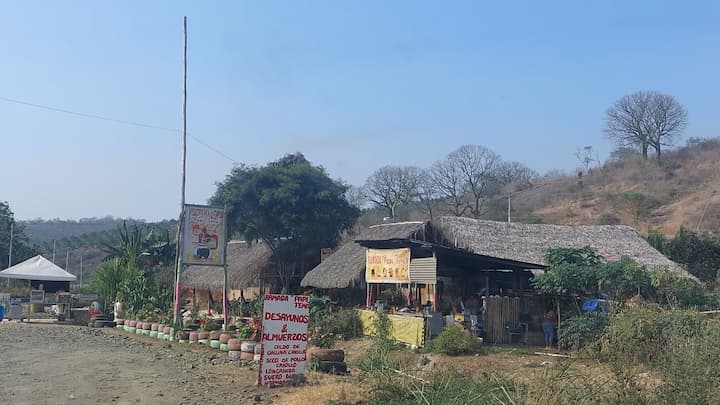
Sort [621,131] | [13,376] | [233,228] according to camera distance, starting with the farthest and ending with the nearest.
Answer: [621,131] < [233,228] < [13,376]

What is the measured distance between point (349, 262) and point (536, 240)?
808 cm

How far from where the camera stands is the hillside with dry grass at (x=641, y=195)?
56.4 metres

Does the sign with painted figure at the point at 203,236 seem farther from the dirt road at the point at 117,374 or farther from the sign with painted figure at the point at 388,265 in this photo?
the sign with painted figure at the point at 388,265

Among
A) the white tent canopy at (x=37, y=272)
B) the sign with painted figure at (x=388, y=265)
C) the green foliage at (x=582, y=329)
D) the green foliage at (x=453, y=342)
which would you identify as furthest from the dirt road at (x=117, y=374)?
the white tent canopy at (x=37, y=272)

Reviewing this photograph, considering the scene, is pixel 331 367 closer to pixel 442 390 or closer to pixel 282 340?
pixel 282 340

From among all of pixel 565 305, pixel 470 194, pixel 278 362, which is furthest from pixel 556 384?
pixel 470 194

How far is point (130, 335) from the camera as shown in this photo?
25422 mm

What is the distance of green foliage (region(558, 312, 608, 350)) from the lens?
17625 millimetres

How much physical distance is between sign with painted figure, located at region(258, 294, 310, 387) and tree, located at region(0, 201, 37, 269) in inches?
1981

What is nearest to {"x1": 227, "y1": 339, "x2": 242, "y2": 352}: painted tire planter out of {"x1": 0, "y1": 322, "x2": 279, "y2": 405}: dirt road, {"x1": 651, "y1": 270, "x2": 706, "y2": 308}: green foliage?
{"x1": 0, "y1": 322, "x2": 279, "y2": 405}: dirt road

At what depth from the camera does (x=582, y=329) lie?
58.2 feet

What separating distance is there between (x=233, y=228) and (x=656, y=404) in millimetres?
30288

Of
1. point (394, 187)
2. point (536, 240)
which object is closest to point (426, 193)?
point (394, 187)

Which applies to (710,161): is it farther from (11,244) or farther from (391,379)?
(391,379)
